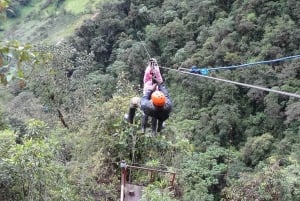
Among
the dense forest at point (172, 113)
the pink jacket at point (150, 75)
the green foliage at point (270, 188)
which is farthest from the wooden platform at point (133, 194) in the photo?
the green foliage at point (270, 188)

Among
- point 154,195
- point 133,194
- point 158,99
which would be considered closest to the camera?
point 158,99

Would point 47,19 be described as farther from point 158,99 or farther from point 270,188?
point 158,99

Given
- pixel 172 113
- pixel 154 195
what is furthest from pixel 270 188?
pixel 172 113

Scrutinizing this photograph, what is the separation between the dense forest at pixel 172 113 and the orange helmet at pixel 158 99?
126 centimetres

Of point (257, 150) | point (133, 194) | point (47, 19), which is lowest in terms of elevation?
point (257, 150)

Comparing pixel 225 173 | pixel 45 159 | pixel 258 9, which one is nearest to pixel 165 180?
pixel 45 159

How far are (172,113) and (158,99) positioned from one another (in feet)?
55.7

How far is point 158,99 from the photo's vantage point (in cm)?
444

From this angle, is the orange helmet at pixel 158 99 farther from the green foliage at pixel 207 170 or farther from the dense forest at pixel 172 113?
the green foliage at pixel 207 170

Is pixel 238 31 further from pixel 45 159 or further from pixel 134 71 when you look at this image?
pixel 45 159

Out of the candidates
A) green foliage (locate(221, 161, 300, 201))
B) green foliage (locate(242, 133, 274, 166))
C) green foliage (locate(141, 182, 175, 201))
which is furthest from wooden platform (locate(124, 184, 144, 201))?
green foliage (locate(242, 133, 274, 166))

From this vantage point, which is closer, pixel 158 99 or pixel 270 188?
pixel 158 99

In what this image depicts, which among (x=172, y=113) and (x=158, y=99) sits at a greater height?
(x=158, y=99)

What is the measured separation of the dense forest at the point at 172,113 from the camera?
6773 mm
